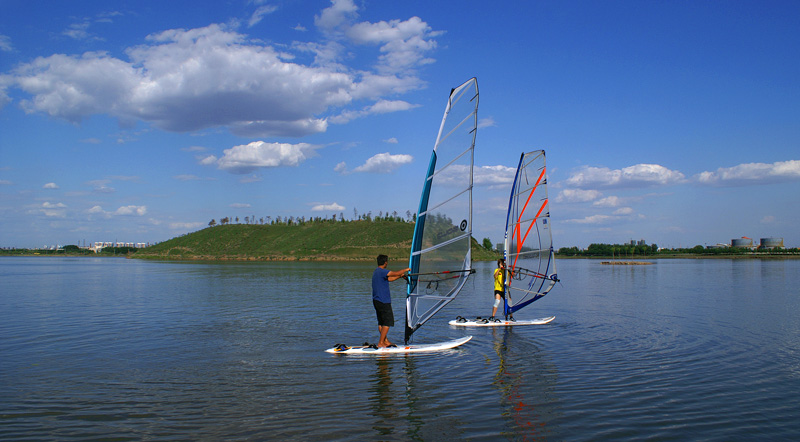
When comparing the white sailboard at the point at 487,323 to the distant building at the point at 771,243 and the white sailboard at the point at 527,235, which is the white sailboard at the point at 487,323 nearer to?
the white sailboard at the point at 527,235

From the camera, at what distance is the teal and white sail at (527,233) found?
52.3ft

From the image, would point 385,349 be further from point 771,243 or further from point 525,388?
point 771,243

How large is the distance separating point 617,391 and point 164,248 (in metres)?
136

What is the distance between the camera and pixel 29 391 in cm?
794

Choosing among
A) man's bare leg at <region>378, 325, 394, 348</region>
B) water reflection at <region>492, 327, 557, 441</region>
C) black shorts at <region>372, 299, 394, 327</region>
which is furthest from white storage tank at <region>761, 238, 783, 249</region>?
black shorts at <region>372, 299, 394, 327</region>

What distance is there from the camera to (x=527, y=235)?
1630 cm

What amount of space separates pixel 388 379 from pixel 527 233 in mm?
9017

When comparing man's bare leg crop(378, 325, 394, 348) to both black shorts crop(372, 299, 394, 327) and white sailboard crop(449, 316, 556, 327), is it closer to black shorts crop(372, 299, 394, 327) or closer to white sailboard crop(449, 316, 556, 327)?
black shorts crop(372, 299, 394, 327)

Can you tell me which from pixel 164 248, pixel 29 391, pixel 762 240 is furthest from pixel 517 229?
pixel 762 240

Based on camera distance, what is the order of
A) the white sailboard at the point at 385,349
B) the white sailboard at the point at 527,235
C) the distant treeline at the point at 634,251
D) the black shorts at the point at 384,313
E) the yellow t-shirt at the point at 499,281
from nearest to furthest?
the black shorts at the point at 384,313
the white sailboard at the point at 385,349
the yellow t-shirt at the point at 499,281
the white sailboard at the point at 527,235
the distant treeline at the point at 634,251

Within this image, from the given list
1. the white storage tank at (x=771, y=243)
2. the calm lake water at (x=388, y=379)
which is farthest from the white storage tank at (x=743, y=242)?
the calm lake water at (x=388, y=379)

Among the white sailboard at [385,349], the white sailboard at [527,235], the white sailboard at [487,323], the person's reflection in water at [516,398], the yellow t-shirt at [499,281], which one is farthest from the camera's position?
the white sailboard at [527,235]

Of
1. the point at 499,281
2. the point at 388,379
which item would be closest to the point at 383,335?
the point at 388,379

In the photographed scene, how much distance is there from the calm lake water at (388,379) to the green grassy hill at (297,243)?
3150 inches
